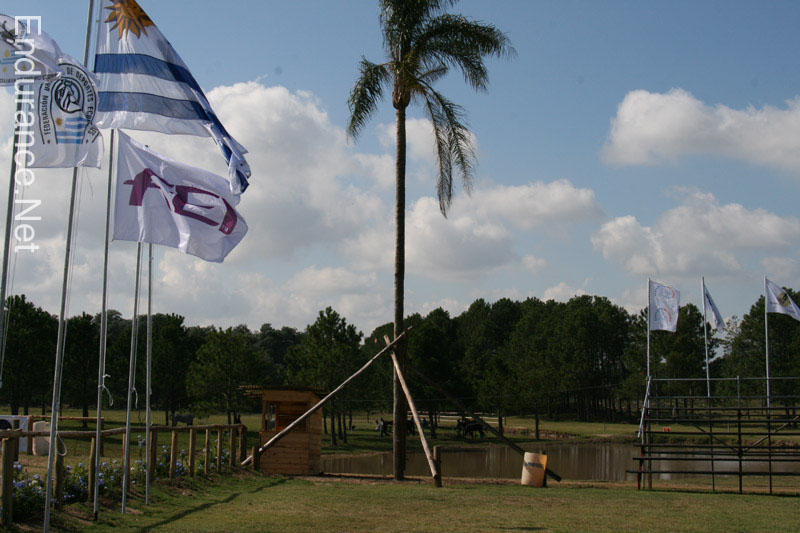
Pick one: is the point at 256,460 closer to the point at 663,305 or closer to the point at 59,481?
the point at 59,481

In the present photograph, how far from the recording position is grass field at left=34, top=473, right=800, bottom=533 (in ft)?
31.9

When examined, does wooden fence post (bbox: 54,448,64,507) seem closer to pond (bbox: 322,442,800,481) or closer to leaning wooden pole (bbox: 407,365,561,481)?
leaning wooden pole (bbox: 407,365,561,481)

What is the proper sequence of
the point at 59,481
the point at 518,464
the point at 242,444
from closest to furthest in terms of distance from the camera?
1. the point at 59,481
2. the point at 242,444
3. the point at 518,464

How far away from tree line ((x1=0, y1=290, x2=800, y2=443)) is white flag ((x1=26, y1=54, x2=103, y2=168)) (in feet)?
50.9

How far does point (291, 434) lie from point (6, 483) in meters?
11.8

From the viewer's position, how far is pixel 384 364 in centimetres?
6588

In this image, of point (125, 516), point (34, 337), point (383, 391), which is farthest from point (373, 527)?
point (383, 391)

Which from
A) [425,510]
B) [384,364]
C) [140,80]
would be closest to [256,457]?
[425,510]

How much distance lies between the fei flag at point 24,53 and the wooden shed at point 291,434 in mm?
13295

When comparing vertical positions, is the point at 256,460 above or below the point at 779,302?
below

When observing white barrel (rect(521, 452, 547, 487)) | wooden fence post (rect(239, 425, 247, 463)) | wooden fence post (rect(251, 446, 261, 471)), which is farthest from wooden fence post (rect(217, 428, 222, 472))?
white barrel (rect(521, 452, 547, 487))

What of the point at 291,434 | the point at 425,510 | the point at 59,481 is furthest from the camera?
the point at 291,434

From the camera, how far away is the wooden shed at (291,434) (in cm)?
1961

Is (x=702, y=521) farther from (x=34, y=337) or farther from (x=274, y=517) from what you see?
(x=34, y=337)
